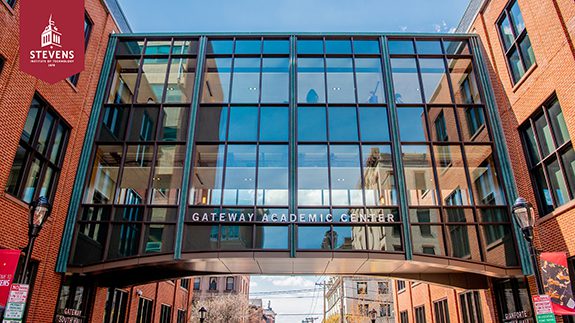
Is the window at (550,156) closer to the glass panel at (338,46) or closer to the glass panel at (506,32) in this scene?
the glass panel at (506,32)

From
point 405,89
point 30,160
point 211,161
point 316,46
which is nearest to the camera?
point 30,160

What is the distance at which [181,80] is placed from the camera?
18.2 m

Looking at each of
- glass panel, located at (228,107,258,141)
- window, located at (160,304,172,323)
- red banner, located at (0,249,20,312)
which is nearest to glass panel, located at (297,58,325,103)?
glass panel, located at (228,107,258,141)

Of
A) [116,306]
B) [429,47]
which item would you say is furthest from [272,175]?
[116,306]

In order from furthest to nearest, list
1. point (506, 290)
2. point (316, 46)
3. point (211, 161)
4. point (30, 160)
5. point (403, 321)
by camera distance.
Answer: point (403, 321) < point (316, 46) < point (211, 161) < point (506, 290) < point (30, 160)

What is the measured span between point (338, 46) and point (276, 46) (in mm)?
2839

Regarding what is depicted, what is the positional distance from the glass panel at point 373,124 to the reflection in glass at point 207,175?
581 centimetres

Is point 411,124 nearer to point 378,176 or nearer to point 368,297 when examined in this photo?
point 378,176

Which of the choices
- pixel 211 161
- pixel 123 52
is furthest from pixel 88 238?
pixel 123 52

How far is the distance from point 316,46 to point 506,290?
1265 cm

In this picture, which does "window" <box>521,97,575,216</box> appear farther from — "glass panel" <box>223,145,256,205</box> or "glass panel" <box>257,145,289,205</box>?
"glass panel" <box>223,145,256,205</box>

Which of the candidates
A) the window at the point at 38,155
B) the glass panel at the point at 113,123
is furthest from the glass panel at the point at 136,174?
the window at the point at 38,155

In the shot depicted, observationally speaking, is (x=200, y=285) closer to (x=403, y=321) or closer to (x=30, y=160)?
(x=403, y=321)

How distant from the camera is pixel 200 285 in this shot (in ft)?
209
